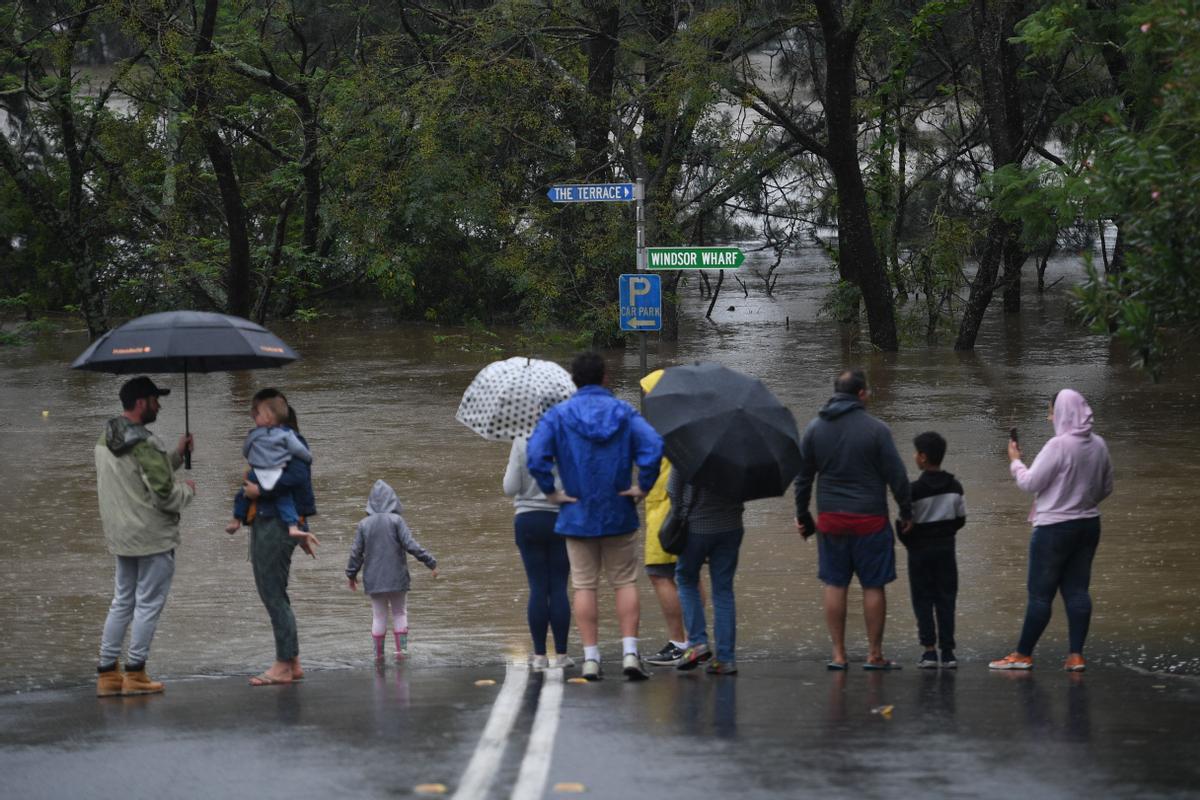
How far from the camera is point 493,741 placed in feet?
21.6

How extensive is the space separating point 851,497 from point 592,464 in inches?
52.7

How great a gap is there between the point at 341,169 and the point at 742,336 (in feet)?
25.5

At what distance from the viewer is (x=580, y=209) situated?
25797 mm

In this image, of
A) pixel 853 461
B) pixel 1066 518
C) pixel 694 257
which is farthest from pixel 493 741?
pixel 694 257

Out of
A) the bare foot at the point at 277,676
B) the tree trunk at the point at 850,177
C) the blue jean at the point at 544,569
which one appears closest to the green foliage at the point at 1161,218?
the blue jean at the point at 544,569

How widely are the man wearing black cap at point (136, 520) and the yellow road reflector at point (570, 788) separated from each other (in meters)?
2.99

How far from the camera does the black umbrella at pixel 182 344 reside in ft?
27.2

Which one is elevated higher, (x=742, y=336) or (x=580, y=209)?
(x=580, y=209)

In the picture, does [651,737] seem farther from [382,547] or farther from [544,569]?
[382,547]

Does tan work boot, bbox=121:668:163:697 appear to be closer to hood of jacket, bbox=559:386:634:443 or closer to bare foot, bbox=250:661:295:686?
bare foot, bbox=250:661:295:686

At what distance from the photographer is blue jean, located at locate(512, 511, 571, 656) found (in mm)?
8117

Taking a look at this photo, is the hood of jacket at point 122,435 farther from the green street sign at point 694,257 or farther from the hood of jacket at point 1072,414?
the green street sign at point 694,257

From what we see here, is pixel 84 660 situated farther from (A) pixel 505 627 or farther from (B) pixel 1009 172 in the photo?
(B) pixel 1009 172

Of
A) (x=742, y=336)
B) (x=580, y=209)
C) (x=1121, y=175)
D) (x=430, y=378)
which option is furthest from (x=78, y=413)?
(x=1121, y=175)
